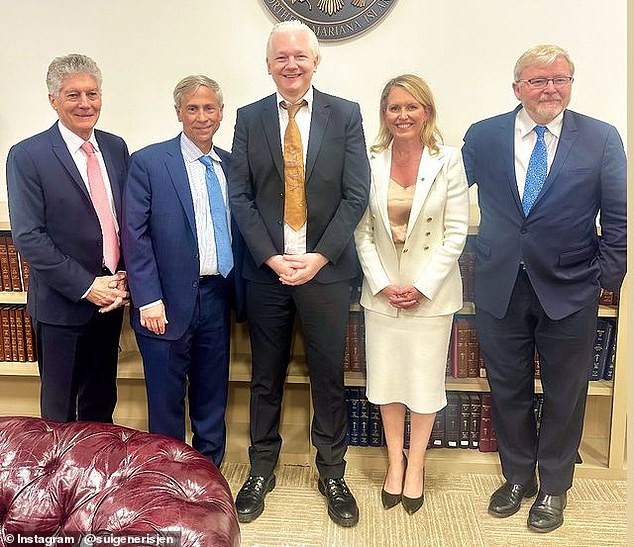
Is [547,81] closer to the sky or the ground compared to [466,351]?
closer to the sky

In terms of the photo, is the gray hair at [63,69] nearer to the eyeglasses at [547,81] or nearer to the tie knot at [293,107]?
the tie knot at [293,107]

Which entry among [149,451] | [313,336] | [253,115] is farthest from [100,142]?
[149,451]

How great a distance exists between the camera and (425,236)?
236cm

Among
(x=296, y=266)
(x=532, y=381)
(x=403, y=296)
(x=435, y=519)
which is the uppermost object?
(x=296, y=266)

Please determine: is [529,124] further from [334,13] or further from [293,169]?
[334,13]

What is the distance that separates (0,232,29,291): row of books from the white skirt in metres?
1.49

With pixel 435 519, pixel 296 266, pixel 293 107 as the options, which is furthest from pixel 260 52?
pixel 435 519

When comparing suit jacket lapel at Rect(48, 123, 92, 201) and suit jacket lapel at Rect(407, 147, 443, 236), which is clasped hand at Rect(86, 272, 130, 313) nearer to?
suit jacket lapel at Rect(48, 123, 92, 201)

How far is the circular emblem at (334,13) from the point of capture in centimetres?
290

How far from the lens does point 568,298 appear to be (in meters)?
2.30

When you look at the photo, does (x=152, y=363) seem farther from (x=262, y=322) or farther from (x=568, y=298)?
(x=568, y=298)

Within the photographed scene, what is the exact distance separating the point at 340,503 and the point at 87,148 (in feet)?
5.05

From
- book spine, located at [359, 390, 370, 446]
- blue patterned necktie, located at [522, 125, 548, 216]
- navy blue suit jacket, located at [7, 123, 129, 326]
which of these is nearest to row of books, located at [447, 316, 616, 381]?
book spine, located at [359, 390, 370, 446]

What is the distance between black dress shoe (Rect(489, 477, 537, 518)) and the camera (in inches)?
99.7
